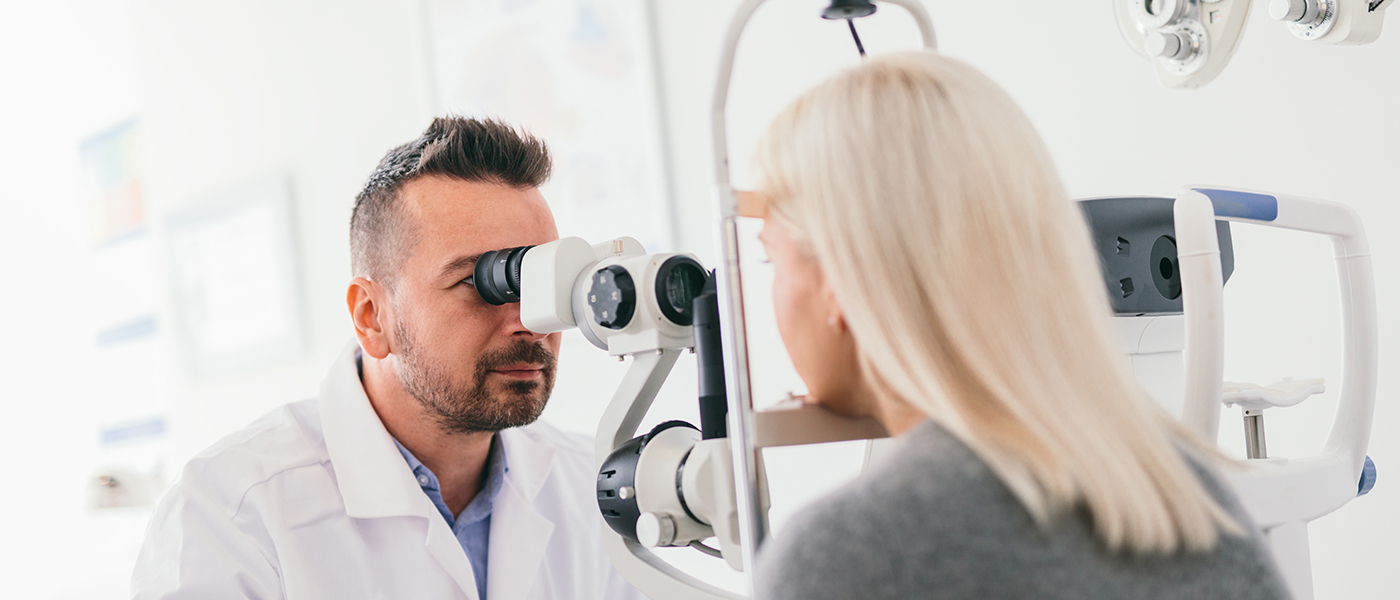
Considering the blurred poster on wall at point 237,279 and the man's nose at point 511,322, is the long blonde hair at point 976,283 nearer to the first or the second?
the man's nose at point 511,322

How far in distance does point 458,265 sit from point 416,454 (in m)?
0.30

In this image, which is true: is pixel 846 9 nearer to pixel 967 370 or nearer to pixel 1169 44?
pixel 967 370

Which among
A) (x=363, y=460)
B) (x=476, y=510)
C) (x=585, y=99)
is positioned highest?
(x=585, y=99)

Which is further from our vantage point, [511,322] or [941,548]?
[511,322]

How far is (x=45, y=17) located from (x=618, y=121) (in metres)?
2.83

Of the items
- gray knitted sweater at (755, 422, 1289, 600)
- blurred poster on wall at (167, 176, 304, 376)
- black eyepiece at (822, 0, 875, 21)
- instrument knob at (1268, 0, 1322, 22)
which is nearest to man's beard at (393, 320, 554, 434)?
black eyepiece at (822, 0, 875, 21)

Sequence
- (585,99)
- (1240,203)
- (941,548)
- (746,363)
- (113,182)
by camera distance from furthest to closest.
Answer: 1. (113,182)
2. (585,99)
3. (1240,203)
4. (746,363)
5. (941,548)

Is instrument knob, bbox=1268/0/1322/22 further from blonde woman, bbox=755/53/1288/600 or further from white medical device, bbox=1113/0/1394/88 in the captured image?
blonde woman, bbox=755/53/1288/600

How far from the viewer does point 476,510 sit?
1.45 metres

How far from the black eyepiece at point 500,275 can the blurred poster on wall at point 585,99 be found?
2.71 feet

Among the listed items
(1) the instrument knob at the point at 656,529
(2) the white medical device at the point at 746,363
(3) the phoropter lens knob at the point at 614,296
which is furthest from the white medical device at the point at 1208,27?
(1) the instrument knob at the point at 656,529

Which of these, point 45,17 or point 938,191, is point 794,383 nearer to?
point 938,191

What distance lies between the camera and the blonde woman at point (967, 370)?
0.57 metres

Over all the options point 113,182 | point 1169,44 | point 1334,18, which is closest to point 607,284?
point 1169,44
